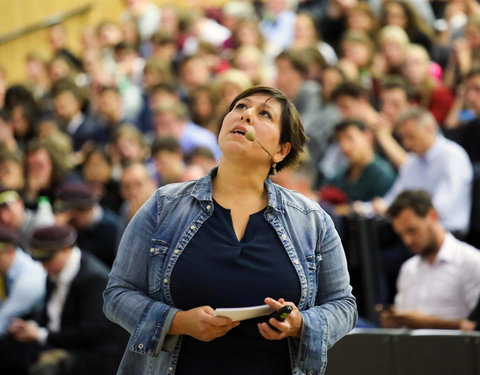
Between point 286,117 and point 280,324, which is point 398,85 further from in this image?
point 280,324

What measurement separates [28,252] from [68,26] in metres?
7.35

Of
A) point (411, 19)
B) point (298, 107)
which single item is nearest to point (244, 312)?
point (298, 107)

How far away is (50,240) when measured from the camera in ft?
17.4

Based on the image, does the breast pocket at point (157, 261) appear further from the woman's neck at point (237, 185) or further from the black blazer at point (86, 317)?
the black blazer at point (86, 317)

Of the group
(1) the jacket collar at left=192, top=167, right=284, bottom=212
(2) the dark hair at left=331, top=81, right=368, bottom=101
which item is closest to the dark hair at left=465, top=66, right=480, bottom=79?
(2) the dark hair at left=331, top=81, right=368, bottom=101

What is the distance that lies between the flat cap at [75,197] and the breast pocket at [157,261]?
13.2 ft

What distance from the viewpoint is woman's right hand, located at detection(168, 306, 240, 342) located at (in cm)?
216

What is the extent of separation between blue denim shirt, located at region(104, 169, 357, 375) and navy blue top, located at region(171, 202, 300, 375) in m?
0.03

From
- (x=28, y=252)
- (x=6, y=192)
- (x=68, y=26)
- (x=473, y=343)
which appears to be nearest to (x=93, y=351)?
(x=28, y=252)

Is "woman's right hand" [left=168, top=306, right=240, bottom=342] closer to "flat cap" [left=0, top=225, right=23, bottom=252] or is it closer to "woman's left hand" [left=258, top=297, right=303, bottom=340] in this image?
"woman's left hand" [left=258, top=297, right=303, bottom=340]

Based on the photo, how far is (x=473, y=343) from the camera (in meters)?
3.65

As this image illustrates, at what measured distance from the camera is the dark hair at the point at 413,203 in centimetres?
459

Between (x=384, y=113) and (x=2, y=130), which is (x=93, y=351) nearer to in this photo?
(x=384, y=113)

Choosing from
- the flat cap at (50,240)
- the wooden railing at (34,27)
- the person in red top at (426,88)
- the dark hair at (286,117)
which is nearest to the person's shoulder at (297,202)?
the dark hair at (286,117)
